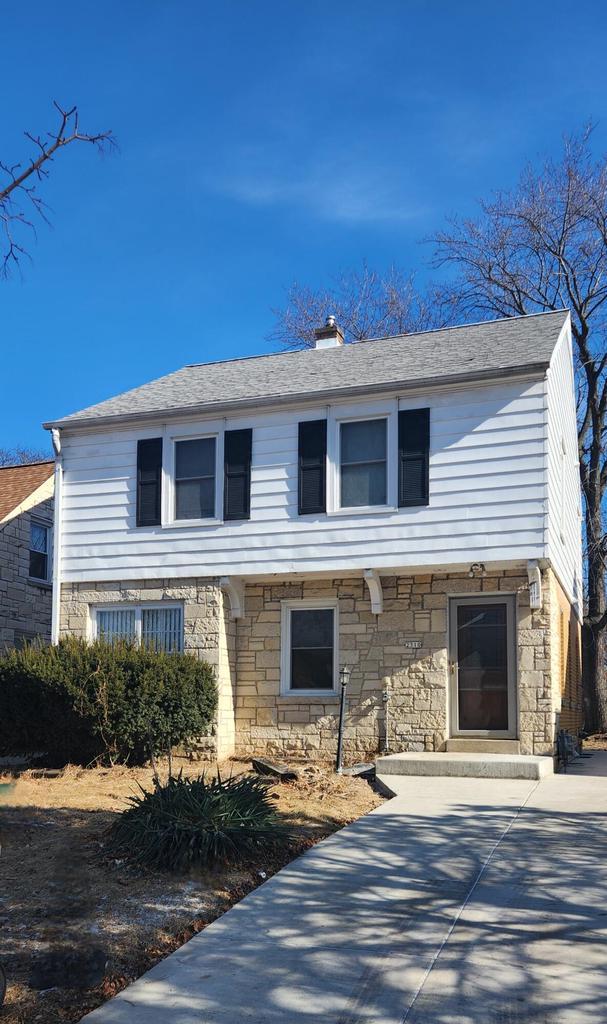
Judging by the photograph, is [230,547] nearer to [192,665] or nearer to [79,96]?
[192,665]

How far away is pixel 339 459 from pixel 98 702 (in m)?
4.46

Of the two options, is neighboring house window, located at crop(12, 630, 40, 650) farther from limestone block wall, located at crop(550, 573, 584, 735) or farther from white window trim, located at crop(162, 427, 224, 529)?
limestone block wall, located at crop(550, 573, 584, 735)

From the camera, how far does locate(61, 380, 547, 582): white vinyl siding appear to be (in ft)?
39.6

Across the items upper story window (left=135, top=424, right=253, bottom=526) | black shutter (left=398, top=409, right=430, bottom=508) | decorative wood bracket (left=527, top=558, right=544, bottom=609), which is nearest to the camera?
decorative wood bracket (left=527, top=558, right=544, bottom=609)

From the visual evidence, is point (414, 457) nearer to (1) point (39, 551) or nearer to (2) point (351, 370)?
(2) point (351, 370)

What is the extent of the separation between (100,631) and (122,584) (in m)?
0.81

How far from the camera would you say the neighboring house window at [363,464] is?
12852 millimetres

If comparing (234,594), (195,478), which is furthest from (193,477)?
(234,594)

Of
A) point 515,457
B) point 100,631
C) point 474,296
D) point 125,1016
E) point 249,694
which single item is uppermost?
point 474,296

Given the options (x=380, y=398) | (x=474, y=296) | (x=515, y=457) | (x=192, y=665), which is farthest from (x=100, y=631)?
(x=474, y=296)

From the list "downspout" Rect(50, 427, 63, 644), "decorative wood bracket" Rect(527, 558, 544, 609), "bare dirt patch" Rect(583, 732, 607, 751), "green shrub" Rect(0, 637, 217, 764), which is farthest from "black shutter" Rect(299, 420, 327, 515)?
"bare dirt patch" Rect(583, 732, 607, 751)

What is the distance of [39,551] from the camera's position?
18.4 meters

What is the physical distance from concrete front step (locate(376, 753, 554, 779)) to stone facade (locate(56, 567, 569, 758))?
1.04 m

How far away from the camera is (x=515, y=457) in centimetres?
1209
